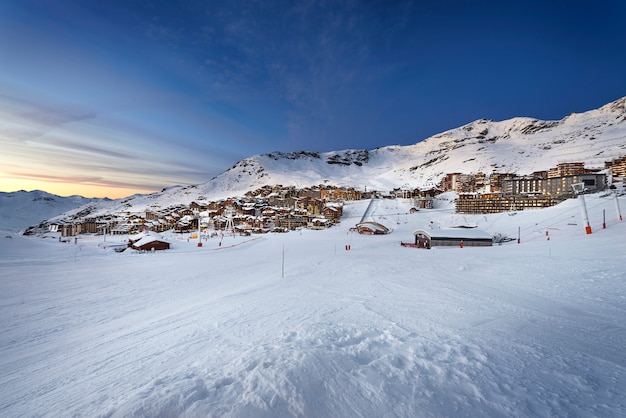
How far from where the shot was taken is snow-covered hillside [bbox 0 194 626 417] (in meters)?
2.96

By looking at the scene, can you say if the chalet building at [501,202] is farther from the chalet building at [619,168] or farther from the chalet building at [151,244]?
the chalet building at [151,244]

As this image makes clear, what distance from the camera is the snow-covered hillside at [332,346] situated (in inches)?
117

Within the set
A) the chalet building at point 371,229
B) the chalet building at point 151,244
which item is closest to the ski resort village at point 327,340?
the chalet building at point 151,244

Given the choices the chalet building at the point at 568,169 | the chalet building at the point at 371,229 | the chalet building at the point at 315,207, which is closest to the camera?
the chalet building at the point at 371,229

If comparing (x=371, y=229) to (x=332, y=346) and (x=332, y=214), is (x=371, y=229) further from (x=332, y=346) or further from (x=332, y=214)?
(x=332, y=346)

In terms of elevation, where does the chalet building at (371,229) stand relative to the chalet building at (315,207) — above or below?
below

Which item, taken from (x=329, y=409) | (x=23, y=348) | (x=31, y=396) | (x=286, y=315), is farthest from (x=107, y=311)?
(x=329, y=409)

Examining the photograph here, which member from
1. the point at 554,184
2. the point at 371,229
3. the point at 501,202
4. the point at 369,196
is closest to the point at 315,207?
the point at 371,229

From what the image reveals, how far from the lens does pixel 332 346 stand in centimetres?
424

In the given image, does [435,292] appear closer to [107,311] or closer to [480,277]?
[480,277]

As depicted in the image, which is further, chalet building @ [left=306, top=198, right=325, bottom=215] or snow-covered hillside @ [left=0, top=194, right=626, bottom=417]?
chalet building @ [left=306, top=198, right=325, bottom=215]

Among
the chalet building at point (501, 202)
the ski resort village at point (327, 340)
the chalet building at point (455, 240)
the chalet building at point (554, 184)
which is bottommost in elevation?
the chalet building at point (455, 240)

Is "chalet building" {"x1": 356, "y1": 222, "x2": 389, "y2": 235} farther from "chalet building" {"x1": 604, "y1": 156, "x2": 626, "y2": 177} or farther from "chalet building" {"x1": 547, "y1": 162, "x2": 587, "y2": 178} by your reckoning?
"chalet building" {"x1": 604, "y1": 156, "x2": 626, "y2": 177}

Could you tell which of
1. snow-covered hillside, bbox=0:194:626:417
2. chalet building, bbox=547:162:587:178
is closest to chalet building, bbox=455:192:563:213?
chalet building, bbox=547:162:587:178
